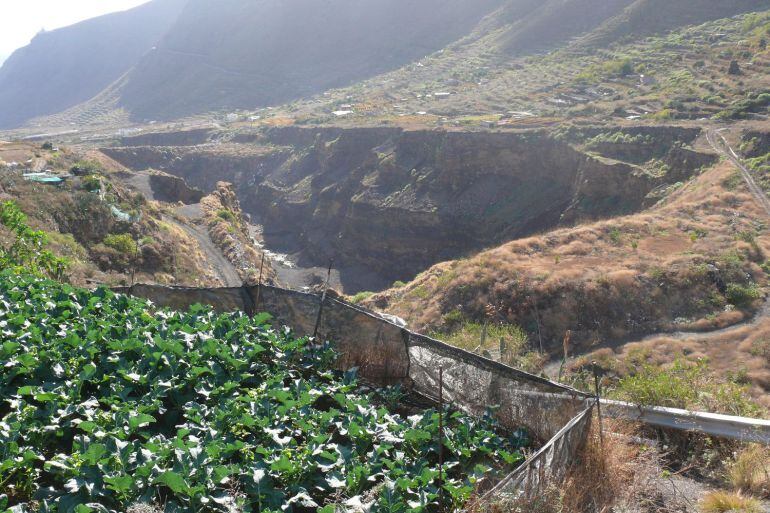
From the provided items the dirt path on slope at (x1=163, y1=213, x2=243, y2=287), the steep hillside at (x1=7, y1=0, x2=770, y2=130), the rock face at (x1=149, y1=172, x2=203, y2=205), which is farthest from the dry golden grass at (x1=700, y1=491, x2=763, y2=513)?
the rock face at (x1=149, y1=172, x2=203, y2=205)

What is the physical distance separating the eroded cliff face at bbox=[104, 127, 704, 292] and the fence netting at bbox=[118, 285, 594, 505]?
30.3 metres

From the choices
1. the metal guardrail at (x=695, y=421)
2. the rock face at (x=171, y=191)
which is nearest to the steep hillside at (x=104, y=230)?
the rock face at (x=171, y=191)

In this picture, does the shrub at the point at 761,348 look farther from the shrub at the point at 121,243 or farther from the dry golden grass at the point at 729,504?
the shrub at the point at 121,243

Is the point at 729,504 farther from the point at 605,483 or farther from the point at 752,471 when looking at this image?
the point at 605,483

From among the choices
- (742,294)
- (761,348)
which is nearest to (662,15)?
(742,294)

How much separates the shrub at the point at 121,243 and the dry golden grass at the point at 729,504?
24.8 m

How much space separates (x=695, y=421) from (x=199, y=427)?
5321 mm

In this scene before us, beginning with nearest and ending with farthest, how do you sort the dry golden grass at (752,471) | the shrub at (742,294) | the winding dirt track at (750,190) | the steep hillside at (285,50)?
1. the dry golden grass at (752,471)
2. the winding dirt track at (750,190)
3. the shrub at (742,294)
4. the steep hillside at (285,50)

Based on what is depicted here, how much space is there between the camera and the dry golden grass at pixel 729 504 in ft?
16.9

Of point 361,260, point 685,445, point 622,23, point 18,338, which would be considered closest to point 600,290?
point 685,445

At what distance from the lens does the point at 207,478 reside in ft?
14.3

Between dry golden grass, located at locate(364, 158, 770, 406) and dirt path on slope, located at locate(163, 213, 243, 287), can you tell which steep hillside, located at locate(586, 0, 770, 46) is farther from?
dirt path on slope, located at locate(163, 213, 243, 287)

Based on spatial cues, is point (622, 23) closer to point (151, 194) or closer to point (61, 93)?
point (151, 194)

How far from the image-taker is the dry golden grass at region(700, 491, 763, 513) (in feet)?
16.9
